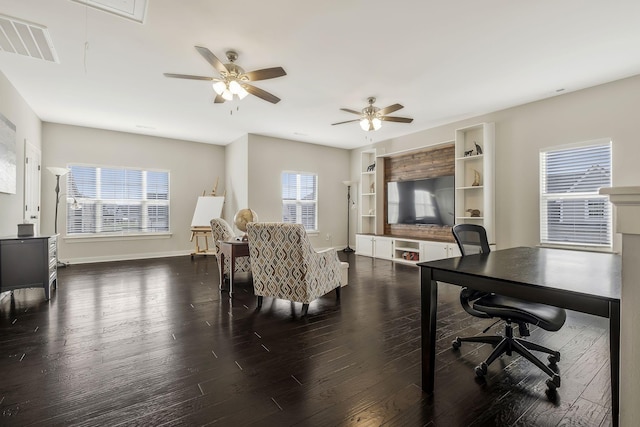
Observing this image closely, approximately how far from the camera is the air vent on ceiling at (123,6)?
2416 millimetres

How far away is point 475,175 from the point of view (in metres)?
5.37

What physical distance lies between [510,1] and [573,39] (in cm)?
110

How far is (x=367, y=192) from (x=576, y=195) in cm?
407

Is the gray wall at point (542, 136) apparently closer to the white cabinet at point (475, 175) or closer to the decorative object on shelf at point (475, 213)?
the white cabinet at point (475, 175)

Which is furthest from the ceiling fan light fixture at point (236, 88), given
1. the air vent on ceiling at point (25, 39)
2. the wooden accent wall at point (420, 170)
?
the wooden accent wall at point (420, 170)

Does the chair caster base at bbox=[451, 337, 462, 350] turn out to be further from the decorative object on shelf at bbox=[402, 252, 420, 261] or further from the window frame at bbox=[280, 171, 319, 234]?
the window frame at bbox=[280, 171, 319, 234]

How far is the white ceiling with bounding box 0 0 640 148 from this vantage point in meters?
2.56

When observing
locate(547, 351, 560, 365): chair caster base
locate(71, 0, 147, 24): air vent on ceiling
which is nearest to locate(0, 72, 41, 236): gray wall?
locate(71, 0, 147, 24): air vent on ceiling

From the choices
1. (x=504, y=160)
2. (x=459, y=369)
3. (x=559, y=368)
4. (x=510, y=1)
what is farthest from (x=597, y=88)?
(x=459, y=369)

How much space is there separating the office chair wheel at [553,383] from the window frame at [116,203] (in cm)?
720

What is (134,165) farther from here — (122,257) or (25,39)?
(25,39)

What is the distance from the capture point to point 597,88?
402cm

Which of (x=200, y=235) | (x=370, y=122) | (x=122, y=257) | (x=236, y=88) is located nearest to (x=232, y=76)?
(x=236, y=88)

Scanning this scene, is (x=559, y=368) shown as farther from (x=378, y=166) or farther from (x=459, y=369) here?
(x=378, y=166)
